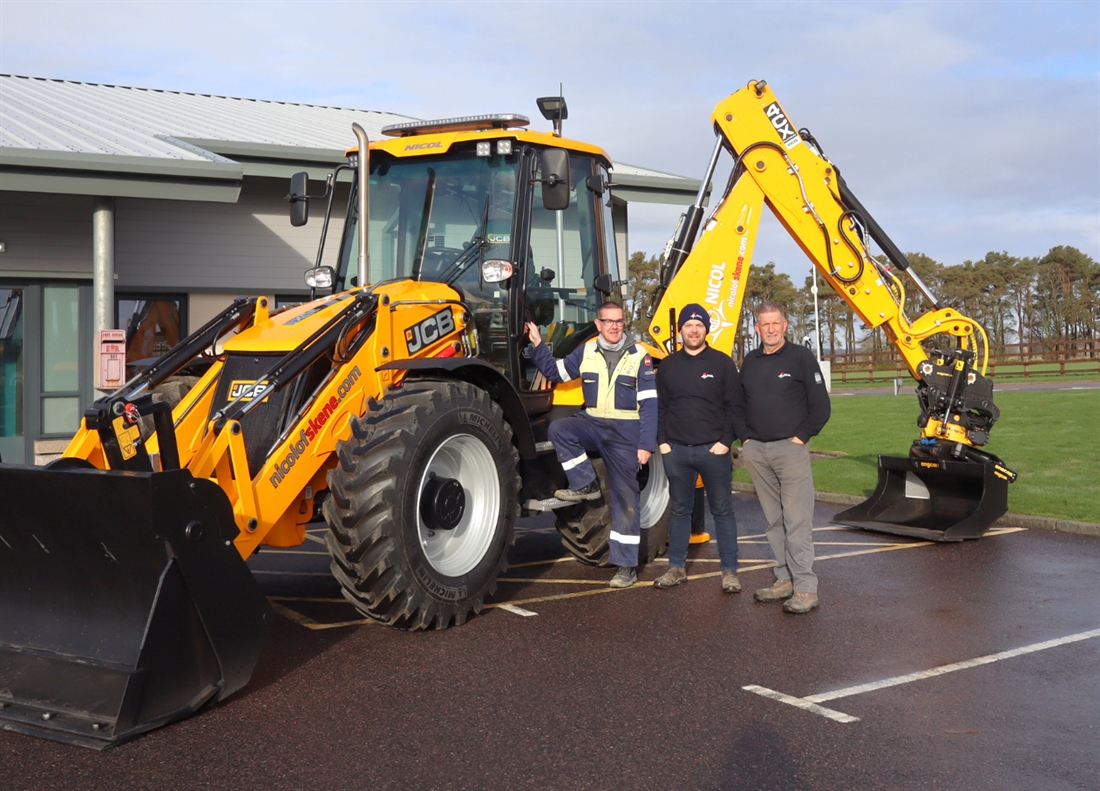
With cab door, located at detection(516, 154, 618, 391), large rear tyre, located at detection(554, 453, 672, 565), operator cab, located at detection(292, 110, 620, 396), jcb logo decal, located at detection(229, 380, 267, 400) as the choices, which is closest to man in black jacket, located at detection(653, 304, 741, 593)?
large rear tyre, located at detection(554, 453, 672, 565)

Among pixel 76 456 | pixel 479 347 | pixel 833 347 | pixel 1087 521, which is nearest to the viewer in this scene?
pixel 76 456

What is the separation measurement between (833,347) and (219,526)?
199 feet

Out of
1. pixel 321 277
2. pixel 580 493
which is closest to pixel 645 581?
pixel 580 493

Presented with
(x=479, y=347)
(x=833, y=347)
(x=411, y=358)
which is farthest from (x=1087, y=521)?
(x=833, y=347)

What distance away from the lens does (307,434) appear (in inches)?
235

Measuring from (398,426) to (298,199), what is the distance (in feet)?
8.07

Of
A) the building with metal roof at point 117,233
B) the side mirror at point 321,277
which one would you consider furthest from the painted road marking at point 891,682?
the building with metal roof at point 117,233

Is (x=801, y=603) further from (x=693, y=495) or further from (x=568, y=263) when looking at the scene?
(x=568, y=263)

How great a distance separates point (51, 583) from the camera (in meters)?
5.18

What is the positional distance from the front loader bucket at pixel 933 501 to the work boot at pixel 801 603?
2.82m

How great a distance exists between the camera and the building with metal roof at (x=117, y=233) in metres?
12.5

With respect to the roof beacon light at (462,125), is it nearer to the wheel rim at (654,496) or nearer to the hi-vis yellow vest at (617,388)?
the hi-vis yellow vest at (617,388)

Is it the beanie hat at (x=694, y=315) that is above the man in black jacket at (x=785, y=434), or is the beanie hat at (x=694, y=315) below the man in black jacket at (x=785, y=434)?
above

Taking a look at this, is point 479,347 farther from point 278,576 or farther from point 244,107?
point 244,107
